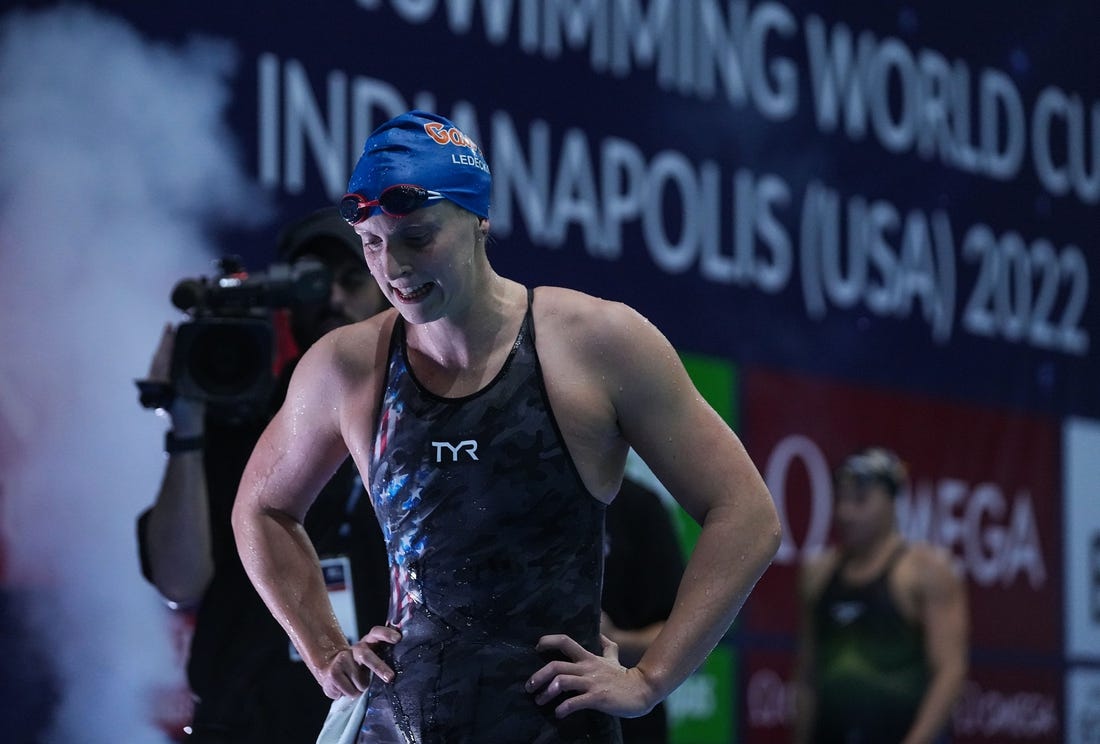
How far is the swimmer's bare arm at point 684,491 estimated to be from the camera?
87.8 inches

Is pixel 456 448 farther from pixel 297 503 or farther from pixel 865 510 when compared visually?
pixel 865 510

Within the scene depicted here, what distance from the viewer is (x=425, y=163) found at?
7.39 feet

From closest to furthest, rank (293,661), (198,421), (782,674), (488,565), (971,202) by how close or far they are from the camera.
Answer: (488,565) → (293,661) → (198,421) → (782,674) → (971,202)

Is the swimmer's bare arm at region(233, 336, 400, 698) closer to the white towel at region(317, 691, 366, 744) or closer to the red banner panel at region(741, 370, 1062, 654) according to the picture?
the white towel at region(317, 691, 366, 744)

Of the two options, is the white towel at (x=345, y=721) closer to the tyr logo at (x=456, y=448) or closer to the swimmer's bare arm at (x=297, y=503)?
the swimmer's bare arm at (x=297, y=503)

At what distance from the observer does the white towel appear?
7.47ft

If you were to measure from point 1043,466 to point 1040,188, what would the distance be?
1.36 meters

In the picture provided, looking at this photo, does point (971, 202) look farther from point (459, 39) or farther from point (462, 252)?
point (462, 252)

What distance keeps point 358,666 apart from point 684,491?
21.3 inches

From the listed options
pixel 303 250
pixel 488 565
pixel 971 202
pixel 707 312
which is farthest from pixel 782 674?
pixel 488 565

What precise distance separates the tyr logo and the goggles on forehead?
0.33 metres

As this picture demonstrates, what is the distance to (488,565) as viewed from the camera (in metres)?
2.21

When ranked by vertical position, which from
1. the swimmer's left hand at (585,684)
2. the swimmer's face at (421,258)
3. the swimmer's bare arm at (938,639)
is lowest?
the swimmer's bare arm at (938,639)

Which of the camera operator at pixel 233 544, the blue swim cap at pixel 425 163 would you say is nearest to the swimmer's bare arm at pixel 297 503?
the blue swim cap at pixel 425 163
